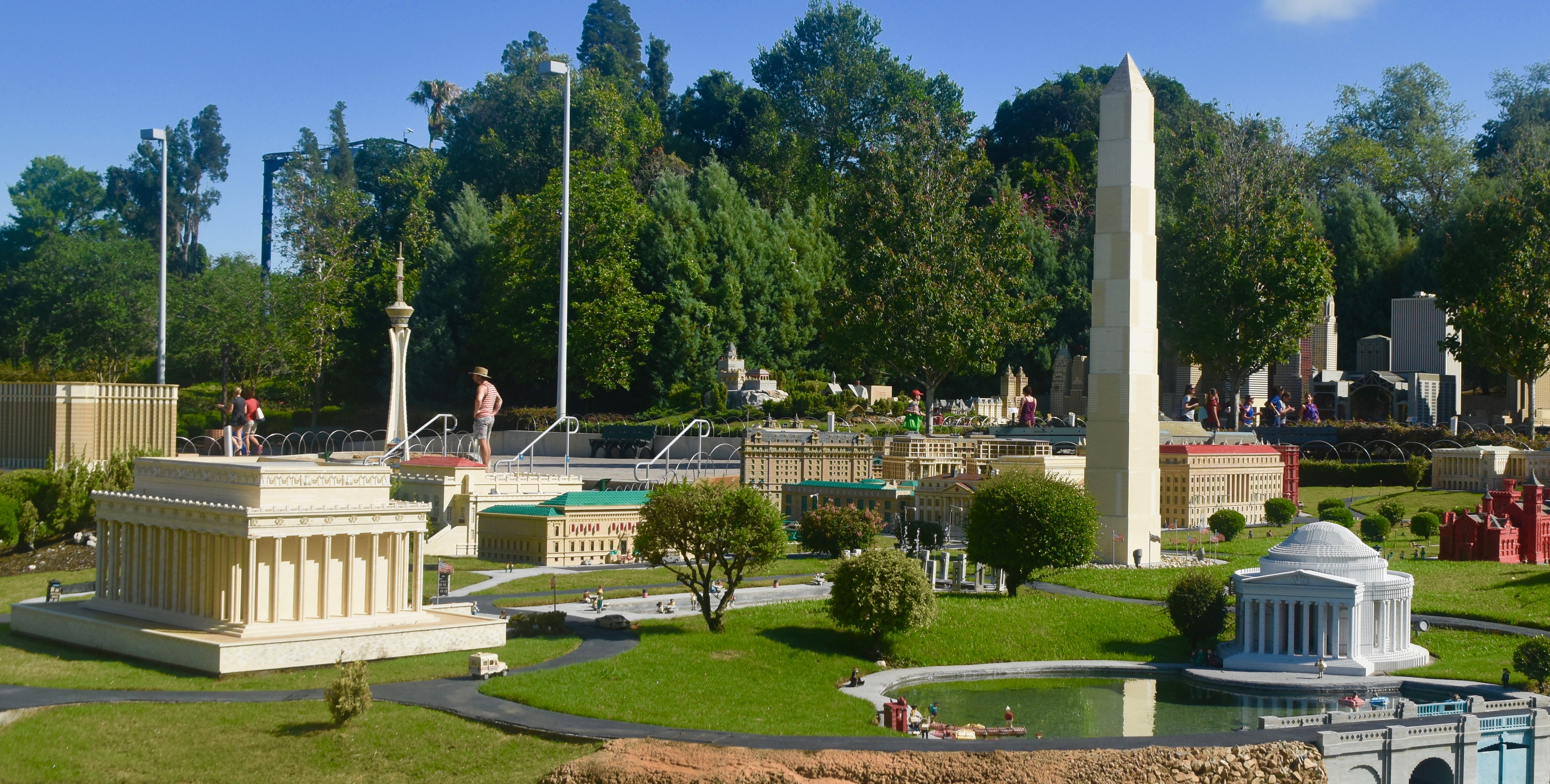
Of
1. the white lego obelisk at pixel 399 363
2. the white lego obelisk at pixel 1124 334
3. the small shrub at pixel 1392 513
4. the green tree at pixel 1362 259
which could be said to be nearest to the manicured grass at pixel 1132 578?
the white lego obelisk at pixel 1124 334

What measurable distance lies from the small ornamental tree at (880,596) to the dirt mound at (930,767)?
9.57m

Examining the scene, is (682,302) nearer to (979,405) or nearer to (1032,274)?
(979,405)

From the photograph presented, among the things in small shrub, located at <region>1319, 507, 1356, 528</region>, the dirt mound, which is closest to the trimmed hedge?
small shrub, located at <region>1319, 507, 1356, 528</region>

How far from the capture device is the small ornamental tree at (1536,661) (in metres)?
32.1

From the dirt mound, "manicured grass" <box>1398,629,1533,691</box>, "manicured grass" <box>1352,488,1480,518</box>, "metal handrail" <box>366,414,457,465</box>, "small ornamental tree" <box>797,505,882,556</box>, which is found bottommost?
the dirt mound

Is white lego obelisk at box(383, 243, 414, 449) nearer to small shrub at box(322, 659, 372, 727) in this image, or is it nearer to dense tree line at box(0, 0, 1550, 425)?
dense tree line at box(0, 0, 1550, 425)

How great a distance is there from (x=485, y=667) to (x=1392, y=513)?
37.5 meters

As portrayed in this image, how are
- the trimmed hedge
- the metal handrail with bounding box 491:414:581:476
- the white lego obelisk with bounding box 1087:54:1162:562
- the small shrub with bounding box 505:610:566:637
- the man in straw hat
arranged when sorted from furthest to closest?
1. the trimmed hedge
2. the metal handrail with bounding box 491:414:581:476
3. the white lego obelisk with bounding box 1087:54:1162:562
4. the man in straw hat
5. the small shrub with bounding box 505:610:566:637

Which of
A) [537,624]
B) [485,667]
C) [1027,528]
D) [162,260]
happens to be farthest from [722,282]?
[485,667]

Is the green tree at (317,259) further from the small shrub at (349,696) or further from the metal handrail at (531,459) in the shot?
the small shrub at (349,696)

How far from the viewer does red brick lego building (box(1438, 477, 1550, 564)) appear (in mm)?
47219

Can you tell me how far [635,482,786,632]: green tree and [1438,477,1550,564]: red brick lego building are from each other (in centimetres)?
2524

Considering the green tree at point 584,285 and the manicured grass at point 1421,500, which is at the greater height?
the green tree at point 584,285

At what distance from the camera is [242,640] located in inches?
1155
